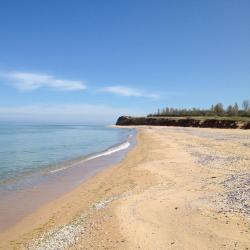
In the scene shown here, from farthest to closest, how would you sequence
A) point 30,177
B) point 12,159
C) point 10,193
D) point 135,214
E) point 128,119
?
point 128,119 < point 12,159 < point 30,177 < point 10,193 < point 135,214

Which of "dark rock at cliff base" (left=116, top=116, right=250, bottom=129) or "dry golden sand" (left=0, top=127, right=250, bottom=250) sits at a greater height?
"dark rock at cliff base" (left=116, top=116, right=250, bottom=129)

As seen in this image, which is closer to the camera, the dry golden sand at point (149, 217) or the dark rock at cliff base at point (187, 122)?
the dry golden sand at point (149, 217)

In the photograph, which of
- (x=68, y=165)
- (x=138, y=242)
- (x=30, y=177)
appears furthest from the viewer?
(x=68, y=165)

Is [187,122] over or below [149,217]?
over

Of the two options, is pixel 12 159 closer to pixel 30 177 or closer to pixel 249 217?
pixel 30 177

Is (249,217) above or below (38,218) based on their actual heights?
above

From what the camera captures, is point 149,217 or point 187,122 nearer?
point 149,217

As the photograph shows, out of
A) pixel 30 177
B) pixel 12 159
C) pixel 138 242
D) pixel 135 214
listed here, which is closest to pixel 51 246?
pixel 138 242

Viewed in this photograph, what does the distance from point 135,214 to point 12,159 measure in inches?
765

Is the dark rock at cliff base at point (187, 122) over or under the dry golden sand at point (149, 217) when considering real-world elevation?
over

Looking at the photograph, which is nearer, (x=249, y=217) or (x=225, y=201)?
(x=249, y=217)

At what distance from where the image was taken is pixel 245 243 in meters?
7.21

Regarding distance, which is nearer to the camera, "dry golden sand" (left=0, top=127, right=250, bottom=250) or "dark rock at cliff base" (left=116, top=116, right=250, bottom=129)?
"dry golden sand" (left=0, top=127, right=250, bottom=250)

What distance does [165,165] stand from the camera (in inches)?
776
